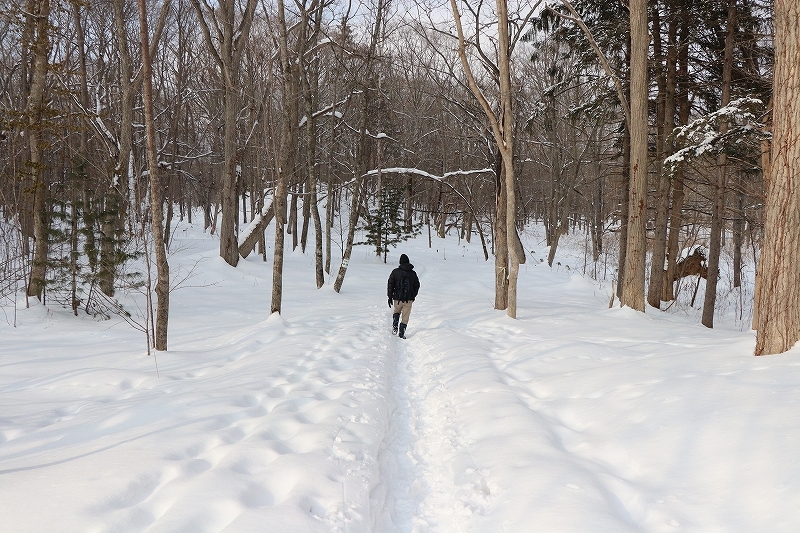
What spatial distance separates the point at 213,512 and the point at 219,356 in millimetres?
Result: 5035

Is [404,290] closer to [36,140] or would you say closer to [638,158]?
[638,158]

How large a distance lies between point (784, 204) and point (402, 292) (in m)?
6.38

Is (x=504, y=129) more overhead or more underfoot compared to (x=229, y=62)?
more underfoot

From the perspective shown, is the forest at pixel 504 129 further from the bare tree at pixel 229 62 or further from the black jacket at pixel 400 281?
the black jacket at pixel 400 281

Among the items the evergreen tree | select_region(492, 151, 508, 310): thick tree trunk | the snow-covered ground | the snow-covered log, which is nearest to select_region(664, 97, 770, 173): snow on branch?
the snow-covered ground

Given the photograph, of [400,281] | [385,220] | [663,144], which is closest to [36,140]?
[400,281]

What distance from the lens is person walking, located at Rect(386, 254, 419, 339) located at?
9742mm

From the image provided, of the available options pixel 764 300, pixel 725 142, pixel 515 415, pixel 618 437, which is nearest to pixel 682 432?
pixel 618 437

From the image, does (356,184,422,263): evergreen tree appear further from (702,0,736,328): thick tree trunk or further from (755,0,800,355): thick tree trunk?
(755,0,800,355): thick tree trunk

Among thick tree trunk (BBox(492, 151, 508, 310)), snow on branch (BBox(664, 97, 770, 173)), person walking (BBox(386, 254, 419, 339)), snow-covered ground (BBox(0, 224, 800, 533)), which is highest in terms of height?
snow on branch (BBox(664, 97, 770, 173))

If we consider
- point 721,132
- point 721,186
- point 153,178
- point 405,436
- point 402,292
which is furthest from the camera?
point 721,186

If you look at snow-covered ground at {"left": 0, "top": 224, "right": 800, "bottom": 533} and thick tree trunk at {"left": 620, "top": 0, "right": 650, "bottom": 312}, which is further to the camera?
thick tree trunk at {"left": 620, "top": 0, "right": 650, "bottom": 312}

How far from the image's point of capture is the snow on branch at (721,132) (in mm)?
7996

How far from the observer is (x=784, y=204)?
4.86 m
